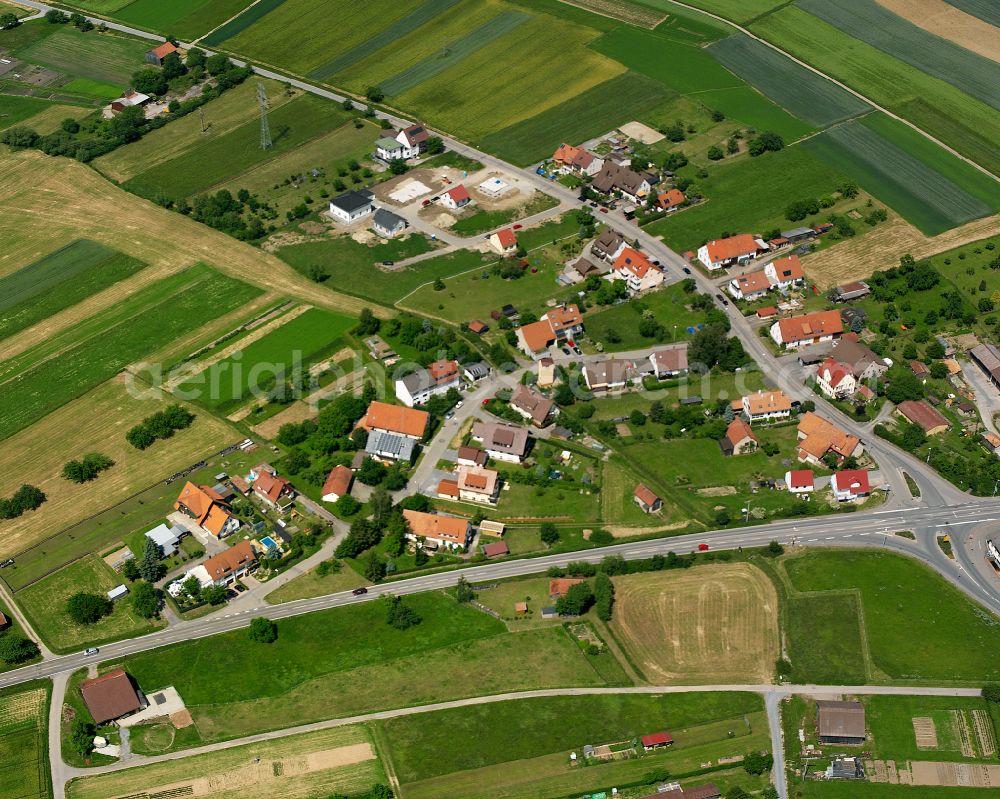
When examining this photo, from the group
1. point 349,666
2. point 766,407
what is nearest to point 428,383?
point 349,666

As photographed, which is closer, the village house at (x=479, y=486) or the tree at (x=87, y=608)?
the tree at (x=87, y=608)

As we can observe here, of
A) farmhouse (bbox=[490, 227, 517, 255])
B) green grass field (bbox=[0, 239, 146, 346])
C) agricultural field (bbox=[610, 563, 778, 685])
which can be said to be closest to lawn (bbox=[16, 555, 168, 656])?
green grass field (bbox=[0, 239, 146, 346])

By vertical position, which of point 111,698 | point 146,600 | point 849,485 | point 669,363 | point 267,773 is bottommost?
point 267,773

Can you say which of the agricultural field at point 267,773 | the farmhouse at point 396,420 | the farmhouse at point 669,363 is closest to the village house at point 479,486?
the farmhouse at point 396,420

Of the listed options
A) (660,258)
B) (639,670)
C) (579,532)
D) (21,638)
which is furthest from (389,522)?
(660,258)

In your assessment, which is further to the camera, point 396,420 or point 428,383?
point 428,383

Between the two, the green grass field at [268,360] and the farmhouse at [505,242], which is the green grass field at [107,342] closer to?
the green grass field at [268,360]

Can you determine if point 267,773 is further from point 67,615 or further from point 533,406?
point 533,406

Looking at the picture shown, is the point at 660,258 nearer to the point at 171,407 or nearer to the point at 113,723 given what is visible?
the point at 171,407
